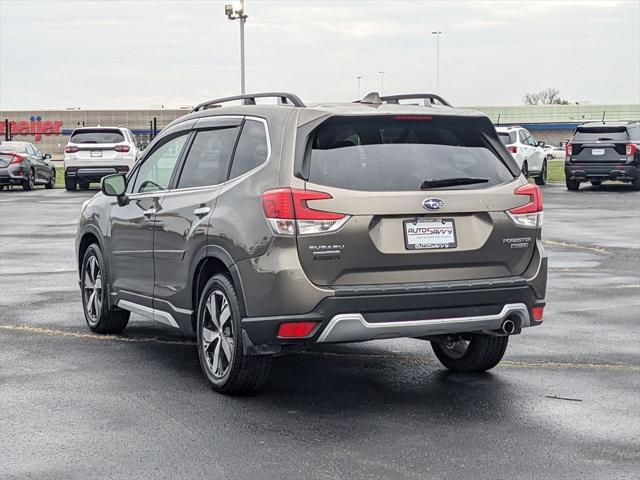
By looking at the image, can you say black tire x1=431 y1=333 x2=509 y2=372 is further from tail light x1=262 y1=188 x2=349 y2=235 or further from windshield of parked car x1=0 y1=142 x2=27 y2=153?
windshield of parked car x1=0 y1=142 x2=27 y2=153

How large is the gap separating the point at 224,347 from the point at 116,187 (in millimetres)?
2184

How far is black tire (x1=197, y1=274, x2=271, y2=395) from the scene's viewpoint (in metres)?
6.90

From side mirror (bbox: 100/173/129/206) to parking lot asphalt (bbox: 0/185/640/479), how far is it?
1150mm

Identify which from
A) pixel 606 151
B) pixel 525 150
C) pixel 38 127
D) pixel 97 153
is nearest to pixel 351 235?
pixel 606 151

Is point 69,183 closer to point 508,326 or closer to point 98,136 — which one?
point 98,136

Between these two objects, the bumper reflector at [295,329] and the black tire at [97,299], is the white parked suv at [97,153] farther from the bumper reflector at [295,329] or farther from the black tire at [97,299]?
the bumper reflector at [295,329]

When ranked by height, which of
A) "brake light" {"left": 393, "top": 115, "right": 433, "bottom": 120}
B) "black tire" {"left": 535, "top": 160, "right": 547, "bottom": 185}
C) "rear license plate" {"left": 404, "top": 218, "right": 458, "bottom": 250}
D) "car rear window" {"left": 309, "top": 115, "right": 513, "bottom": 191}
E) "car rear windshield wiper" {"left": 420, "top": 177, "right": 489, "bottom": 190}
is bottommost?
"black tire" {"left": 535, "top": 160, "right": 547, "bottom": 185}

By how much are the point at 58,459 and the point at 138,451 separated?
0.40 m

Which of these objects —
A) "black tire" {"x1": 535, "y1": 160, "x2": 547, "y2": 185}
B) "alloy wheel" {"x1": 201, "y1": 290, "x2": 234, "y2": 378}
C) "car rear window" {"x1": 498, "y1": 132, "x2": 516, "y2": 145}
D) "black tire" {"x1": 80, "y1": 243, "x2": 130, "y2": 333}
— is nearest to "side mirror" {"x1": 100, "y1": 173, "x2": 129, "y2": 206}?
"black tire" {"x1": 80, "y1": 243, "x2": 130, "y2": 333}

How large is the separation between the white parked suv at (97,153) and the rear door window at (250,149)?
83.3 feet

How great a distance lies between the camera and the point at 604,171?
31.9m

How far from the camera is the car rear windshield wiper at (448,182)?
679 centimetres

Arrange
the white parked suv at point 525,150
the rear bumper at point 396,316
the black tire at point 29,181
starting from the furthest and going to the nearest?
the black tire at point 29,181 → the white parked suv at point 525,150 → the rear bumper at point 396,316

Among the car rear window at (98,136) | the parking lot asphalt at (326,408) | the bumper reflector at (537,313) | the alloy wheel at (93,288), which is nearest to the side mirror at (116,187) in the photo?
the alloy wheel at (93,288)
